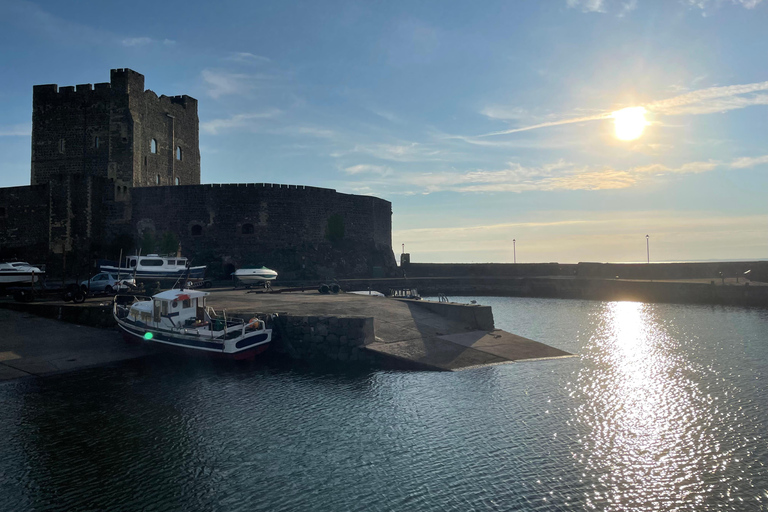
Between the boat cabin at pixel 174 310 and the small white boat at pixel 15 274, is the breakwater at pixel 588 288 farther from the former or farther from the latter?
the small white boat at pixel 15 274

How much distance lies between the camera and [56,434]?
32.3ft

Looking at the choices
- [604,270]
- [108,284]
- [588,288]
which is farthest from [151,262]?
[604,270]

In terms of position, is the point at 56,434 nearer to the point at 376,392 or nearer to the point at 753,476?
the point at 376,392

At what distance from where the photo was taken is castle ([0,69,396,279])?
31906 mm

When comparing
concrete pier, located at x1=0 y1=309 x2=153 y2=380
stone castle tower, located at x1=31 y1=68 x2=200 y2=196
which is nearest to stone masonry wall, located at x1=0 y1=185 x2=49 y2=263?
stone castle tower, located at x1=31 y1=68 x2=200 y2=196

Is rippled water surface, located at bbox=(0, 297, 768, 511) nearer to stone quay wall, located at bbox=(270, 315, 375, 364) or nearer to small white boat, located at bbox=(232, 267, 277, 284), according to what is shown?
→ stone quay wall, located at bbox=(270, 315, 375, 364)

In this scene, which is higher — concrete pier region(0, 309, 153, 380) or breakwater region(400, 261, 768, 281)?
breakwater region(400, 261, 768, 281)

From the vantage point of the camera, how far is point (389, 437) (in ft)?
32.2

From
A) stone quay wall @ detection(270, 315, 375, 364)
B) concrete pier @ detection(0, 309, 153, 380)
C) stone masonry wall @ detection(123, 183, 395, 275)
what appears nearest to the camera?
concrete pier @ detection(0, 309, 153, 380)

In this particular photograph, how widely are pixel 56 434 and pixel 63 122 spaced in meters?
34.0

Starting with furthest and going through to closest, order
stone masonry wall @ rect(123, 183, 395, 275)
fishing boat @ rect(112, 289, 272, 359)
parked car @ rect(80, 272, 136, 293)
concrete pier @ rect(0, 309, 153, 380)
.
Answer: stone masonry wall @ rect(123, 183, 395, 275), parked car @ rect(80, 272, 136, 293), fishing boat @ rect(112, 289, 272, 359), concrete pier @ rect(0, 309, 153, 380)

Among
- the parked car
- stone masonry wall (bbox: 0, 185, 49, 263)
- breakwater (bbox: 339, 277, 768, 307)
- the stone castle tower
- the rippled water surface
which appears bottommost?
the rippled water surface


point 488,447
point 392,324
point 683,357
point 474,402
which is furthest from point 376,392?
point 683,357

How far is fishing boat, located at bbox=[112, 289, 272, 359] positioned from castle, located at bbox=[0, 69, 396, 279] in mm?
17621
